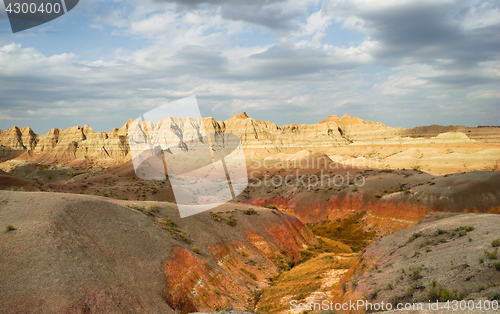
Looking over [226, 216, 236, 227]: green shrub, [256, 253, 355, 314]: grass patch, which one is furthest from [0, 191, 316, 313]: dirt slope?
[226, 216, 236, 227]: green shrub

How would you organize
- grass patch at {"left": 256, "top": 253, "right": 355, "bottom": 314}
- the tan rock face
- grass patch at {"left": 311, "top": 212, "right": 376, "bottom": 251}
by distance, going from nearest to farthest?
grass patch at {"left": 256, "top": 253, "right": 355, "bottom": 314} < grass patch at {"left": 311, "top": 212, "right": 376, "bottom": 251} < the tan rock face

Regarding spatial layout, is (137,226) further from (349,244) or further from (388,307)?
(349,244)

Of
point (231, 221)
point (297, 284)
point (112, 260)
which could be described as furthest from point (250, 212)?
point (112, 260)

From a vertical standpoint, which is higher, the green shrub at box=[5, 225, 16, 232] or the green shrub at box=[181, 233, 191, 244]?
the green shrub at box=[5, 225, 16, 232]

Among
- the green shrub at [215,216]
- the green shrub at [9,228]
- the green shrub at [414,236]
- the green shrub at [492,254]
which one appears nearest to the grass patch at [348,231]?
the green shrub at [215,216]

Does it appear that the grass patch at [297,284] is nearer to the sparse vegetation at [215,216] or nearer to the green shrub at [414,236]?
the green shrub at [414,236]

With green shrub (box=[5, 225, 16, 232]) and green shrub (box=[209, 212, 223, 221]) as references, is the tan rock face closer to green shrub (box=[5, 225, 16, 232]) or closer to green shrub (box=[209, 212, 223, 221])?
green shrub (box=[209, 212, 223, 221])

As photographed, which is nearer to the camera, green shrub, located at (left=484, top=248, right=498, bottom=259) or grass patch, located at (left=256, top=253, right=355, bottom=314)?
green shrub, located at (left=484, top=248, right=498, bottom=259)

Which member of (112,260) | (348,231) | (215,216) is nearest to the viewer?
(112,260)

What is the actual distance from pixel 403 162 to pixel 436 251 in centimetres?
8661

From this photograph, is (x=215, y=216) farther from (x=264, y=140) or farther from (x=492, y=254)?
(x=264, y=140)

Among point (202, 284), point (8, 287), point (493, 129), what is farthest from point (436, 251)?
point (493, 129)

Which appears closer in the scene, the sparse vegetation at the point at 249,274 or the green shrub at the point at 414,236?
the green shrub at the point at 414,236

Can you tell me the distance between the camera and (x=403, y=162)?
294ft
